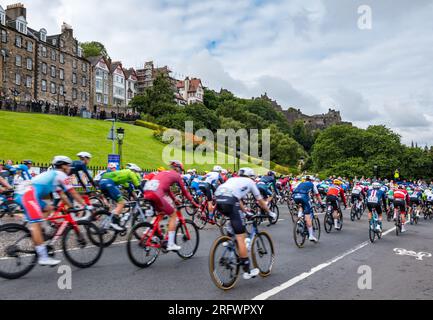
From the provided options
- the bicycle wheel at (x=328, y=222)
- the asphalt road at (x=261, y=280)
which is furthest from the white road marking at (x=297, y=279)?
→ the bicycle wheel at (x=328, y=222)

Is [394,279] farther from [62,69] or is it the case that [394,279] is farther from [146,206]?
[62,69]

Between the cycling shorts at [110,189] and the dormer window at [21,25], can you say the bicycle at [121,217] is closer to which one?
the cycling shorts at [110,189]

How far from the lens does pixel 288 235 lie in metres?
12.4

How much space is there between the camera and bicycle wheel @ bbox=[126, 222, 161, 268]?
7.33 metres

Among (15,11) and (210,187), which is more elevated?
(15,11)

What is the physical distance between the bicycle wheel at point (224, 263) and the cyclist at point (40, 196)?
2940 millimetres

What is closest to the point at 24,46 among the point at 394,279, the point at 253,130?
the point at 253,130

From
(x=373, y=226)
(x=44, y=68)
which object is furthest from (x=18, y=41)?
(x=373, y=226)

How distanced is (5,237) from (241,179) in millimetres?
4328

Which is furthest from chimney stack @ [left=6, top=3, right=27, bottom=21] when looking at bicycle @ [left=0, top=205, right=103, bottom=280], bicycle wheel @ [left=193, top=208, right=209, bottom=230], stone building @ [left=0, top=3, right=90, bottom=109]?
bicycle @ [left=0, top=205, right=103, bottom=280]

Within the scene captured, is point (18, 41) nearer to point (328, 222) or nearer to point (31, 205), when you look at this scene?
point (328, 222)

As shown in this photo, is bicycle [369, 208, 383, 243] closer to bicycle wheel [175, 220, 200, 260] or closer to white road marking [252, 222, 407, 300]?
white road marking [252, 222, 407, 300]

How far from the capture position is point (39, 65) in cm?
5916

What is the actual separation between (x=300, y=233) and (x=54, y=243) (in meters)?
6.46
